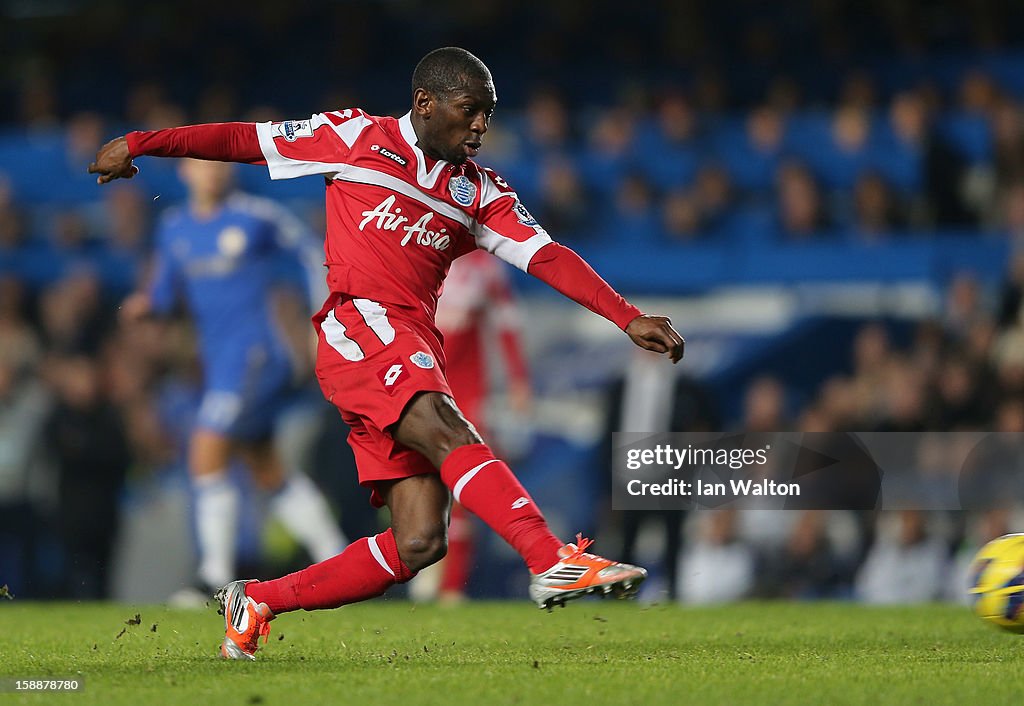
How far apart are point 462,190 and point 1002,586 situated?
2.41 meters

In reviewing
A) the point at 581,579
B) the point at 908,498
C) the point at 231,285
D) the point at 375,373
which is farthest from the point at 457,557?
the point at 581,579

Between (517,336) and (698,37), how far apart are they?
19.2 feet

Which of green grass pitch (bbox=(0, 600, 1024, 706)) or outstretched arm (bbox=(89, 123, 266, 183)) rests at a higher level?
outstretched arm (bbox=(89, 123, 266, 183))

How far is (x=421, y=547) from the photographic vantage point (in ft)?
16.7

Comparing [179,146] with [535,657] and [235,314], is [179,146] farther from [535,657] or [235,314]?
[235,314]

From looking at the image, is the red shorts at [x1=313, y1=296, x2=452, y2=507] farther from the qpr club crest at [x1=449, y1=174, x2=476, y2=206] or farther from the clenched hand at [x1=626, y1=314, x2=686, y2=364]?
the clenched hand at [x1=626, y1=314, x2=686, y2=364]

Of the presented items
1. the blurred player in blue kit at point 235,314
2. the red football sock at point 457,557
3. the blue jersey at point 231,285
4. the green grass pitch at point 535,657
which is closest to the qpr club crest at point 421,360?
the green grass pitch at point 535,657

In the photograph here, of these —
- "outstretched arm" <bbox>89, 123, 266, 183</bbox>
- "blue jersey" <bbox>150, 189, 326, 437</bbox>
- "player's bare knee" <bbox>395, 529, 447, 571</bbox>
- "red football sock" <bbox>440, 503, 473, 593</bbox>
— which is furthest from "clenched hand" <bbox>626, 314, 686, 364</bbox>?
"blue jersey" <bbox>150, 189, 326, 437</bbox>

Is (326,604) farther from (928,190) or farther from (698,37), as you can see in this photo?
(698,37)

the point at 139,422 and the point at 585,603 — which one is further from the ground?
the point at 139,422

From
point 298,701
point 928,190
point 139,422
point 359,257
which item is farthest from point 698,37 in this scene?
point 298,701

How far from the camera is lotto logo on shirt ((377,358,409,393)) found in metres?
5.05

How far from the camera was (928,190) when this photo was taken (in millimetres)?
11172

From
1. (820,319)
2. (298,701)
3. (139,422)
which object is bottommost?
(298,701)
